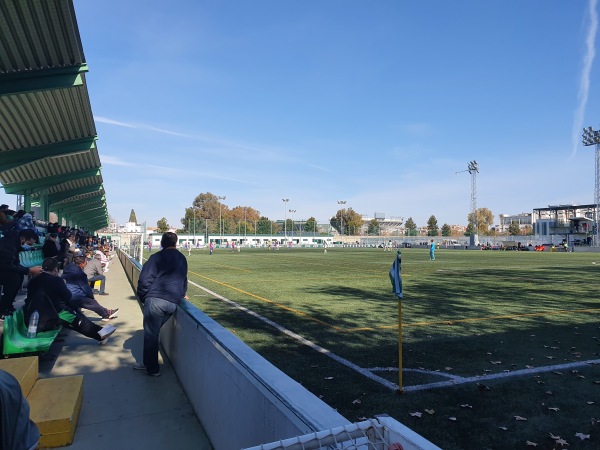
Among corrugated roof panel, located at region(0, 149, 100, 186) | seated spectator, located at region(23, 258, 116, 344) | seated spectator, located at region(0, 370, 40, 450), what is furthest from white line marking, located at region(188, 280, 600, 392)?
corrugated roof panel, located at region(0, 149, 100, 186)

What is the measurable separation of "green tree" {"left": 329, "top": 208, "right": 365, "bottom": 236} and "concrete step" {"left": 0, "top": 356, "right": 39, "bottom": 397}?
465 feet

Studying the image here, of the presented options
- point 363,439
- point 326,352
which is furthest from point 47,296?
point 363,439

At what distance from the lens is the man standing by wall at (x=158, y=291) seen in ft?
18.2

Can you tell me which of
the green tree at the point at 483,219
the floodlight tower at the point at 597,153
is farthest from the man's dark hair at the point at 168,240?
the green tree at the point at 483,219

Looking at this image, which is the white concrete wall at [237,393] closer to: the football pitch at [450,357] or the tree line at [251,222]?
the football pitch at [450,357]

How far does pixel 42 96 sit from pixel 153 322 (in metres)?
9.93

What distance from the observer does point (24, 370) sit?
13.7 feet

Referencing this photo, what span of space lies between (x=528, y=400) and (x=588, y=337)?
412cm

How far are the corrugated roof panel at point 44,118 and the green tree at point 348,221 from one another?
431 feet

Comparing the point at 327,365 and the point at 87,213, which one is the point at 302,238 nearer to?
the point at 87,213

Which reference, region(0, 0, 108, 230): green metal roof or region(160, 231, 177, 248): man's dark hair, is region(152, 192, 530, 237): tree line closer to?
region(0, 0, 108, 230): green metal roof

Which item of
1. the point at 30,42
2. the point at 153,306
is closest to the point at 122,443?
the point at 153,306

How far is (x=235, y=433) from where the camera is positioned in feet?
10.5

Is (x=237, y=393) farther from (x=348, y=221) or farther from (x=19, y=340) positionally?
(x=348, y=221)
